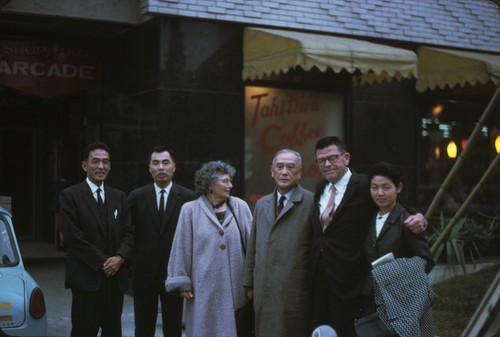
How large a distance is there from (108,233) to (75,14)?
527 cm

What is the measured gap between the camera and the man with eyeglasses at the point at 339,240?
5.21 metres

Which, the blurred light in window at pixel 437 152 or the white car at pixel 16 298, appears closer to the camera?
the white car at pixel 16 298

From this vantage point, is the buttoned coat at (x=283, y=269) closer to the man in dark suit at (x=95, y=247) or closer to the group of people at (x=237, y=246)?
the group of people at (x=237, y=246)

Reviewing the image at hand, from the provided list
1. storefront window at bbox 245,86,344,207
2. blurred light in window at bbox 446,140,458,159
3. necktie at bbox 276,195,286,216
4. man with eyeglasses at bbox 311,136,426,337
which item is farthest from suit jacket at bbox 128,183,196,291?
blurred light in window at bbox 446,140,458,159

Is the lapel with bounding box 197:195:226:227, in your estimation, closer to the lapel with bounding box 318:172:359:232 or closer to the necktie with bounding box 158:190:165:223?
the lapel with bounding box 318:172:359:232

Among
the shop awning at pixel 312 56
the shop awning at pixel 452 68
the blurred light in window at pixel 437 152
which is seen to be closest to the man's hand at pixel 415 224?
the shop awning at pixel 312 56

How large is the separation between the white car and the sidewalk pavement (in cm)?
192

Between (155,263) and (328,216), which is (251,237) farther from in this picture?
(155,263)

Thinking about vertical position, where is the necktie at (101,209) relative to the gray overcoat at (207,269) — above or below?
above

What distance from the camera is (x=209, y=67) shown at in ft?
36.3

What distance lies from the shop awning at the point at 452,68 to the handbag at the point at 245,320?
7118 mm

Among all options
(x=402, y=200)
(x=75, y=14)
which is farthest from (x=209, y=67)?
(x=402, y=200)

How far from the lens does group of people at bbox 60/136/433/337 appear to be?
17.1 feet

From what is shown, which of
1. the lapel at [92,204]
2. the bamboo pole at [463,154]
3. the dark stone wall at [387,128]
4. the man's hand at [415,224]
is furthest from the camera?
the dark stone wall at [387,128]
